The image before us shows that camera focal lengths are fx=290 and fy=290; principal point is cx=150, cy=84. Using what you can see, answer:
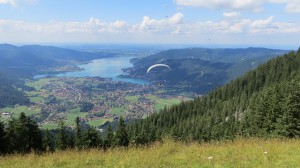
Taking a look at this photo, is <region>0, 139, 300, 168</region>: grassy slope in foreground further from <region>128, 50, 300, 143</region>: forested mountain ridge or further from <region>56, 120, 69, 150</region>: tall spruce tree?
<region>128, 50, 300, 143</region>: forested mountain ridge

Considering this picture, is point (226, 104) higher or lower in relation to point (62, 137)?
lower

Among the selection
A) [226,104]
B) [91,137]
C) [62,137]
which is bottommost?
[226,104]

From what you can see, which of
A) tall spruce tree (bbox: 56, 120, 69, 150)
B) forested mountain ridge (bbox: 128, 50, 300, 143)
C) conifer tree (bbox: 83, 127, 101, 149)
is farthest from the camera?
forested mountain ridge (bbox: 128, 50, 300, 143)

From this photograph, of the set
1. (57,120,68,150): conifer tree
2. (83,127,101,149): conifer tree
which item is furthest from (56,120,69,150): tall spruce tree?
(83,127,101,149): conifer tree

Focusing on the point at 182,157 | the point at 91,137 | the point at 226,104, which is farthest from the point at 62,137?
the point at 226,104

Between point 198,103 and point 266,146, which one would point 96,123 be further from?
point 266,146

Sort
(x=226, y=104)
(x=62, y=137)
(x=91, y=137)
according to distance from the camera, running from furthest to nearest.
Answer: (x=226, y=104)
(x=62, y=137)
(x=91, y=137)

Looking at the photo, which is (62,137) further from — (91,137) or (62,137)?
(91,137)

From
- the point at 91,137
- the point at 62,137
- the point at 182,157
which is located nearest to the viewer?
the point at 182,157

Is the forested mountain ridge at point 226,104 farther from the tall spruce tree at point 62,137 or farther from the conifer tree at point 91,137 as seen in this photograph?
the conifer tree at point 91,137

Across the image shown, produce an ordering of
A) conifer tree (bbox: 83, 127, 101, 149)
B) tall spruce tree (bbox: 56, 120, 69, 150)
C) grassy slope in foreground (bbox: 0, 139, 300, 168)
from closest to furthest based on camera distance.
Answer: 1. grassy slope in foreground (bbox: 0, 139, 300, 168)
2. conifer tree (bbox: 83, 127, 101, 149)
3. tall spruce tree (bbox: 56, 120, 69, 150)
